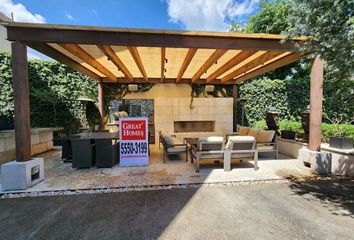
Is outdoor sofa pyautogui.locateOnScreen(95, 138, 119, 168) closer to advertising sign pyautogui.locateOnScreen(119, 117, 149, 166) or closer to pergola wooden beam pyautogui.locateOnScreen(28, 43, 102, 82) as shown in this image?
advertising sign pyautogui.locateOnScreen(119, 117, 149, 166)

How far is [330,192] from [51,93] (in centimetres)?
883

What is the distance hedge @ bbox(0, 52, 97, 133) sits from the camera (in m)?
7.48

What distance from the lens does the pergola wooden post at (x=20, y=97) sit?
12.3 feet

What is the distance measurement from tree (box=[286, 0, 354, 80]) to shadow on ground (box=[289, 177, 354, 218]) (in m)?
1.96

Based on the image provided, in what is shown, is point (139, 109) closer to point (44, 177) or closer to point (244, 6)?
point (44, 177)

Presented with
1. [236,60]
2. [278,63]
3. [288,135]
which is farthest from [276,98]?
[236,60]

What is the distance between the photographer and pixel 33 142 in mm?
6609

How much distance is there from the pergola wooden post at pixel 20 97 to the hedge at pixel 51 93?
4084mm

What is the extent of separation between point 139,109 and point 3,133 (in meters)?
4.78

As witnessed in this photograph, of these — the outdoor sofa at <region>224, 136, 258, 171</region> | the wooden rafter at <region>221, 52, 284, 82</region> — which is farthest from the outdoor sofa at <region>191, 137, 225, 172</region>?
the wooden rafter at <region>221, 52, 284, 82</region>

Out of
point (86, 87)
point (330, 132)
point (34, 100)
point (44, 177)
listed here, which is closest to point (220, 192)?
point (44, 177)

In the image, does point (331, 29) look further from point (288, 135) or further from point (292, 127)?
point (292, 127)

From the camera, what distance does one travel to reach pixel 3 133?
5.61 meters

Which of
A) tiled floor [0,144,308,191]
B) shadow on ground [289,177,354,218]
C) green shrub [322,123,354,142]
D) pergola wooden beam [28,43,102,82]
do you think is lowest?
shadow on ground [289,177,354,218]
